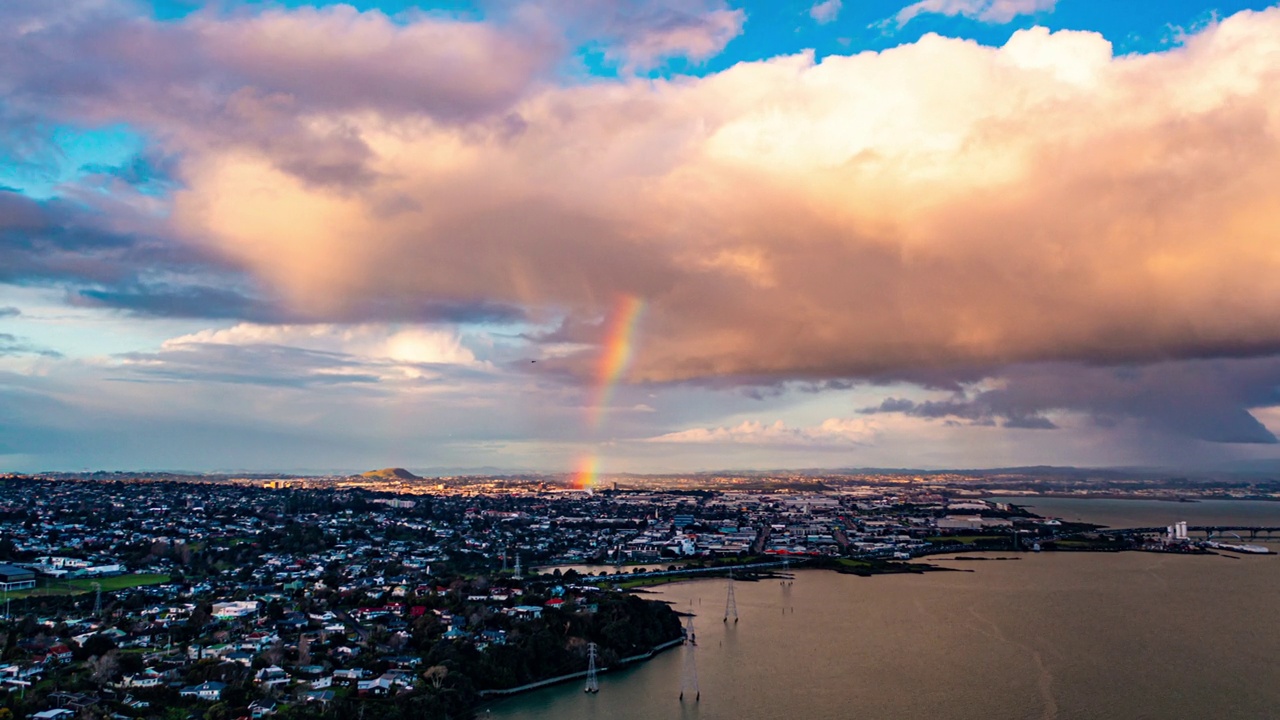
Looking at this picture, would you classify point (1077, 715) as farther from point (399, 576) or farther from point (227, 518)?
point (227, 518)

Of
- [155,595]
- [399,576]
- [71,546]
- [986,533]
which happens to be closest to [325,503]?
[71,546]

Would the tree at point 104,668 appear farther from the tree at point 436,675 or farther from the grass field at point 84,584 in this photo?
the grass field at point 84,584

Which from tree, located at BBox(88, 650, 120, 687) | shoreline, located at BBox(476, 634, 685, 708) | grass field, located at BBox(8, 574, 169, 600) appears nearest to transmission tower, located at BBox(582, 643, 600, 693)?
shoreline, located at BBox(476, 634, 685, 708)

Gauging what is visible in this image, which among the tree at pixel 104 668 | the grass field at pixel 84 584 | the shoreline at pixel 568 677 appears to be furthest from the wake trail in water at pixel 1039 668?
the grass field at pixel 84 584

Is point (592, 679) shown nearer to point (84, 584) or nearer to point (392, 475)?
point (84, 584)

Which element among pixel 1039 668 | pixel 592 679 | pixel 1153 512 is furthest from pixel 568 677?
pixel 1153 512

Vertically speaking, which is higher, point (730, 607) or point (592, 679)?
point (730, 607)
